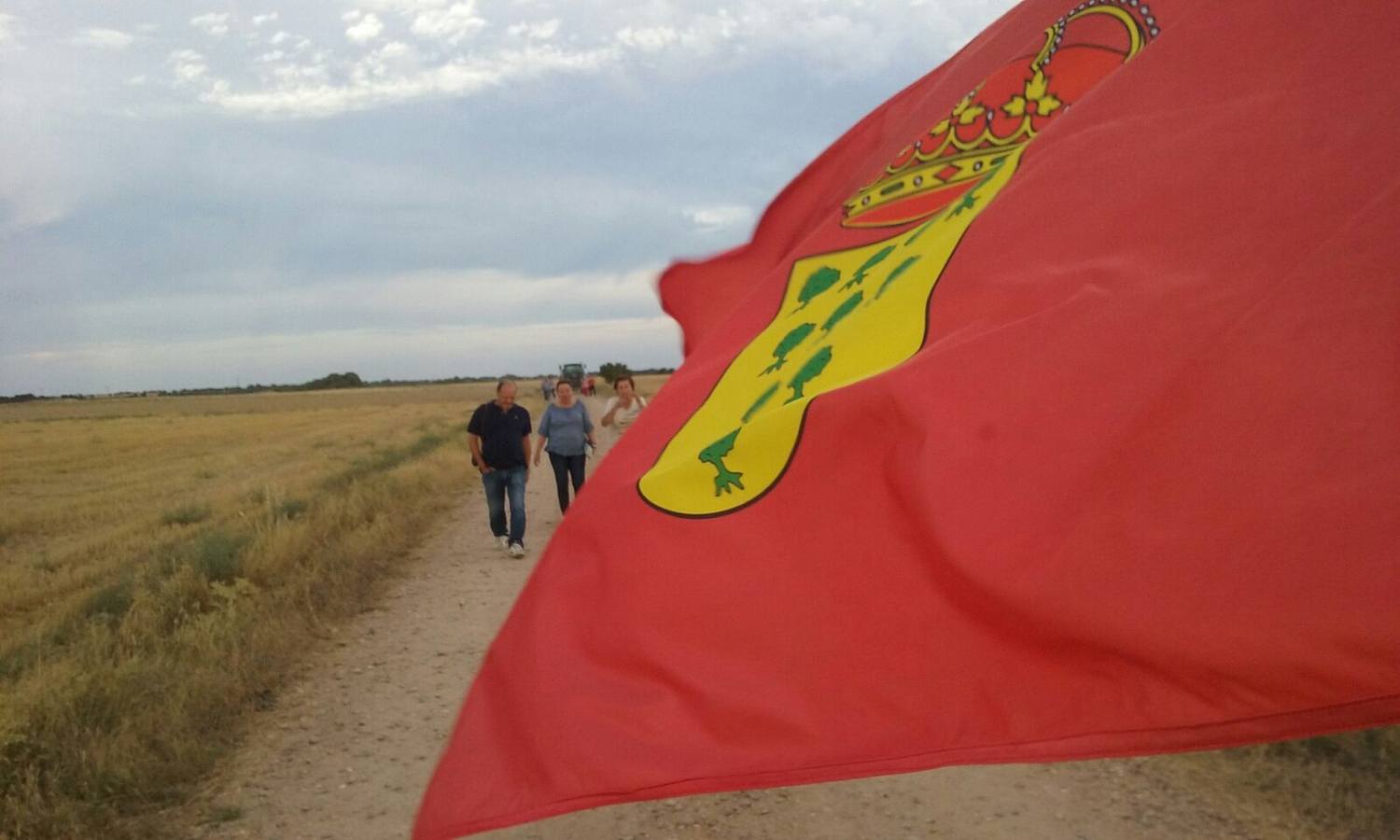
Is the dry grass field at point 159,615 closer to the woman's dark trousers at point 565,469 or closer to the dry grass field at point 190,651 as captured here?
the dry grass field at point 190,651

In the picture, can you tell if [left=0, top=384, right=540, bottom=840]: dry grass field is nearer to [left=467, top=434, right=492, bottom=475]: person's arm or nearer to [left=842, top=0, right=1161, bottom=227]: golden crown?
[left=467, top=434, right=492, bottom=475]: person's arm

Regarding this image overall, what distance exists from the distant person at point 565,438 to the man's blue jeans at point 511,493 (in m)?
0.58

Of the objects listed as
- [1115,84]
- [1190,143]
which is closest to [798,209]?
[1115,84]

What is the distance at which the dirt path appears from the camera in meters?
4.09

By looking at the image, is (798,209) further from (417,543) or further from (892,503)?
(417,543)

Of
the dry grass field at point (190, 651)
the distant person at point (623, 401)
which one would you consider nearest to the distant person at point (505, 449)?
Result: the dry grass field at point (190, 651)

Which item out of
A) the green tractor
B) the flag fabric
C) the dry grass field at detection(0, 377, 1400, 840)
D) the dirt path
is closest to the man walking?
the dry grass field at detection(0, 377, 1400, 840)

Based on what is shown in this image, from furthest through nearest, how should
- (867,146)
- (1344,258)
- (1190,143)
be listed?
(867,146) < (1190,143) < (1344,258)

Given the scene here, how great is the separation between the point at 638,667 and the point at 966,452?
93 centimetres

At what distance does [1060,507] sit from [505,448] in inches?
309

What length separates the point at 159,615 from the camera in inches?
287

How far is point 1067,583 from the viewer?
2156 mm

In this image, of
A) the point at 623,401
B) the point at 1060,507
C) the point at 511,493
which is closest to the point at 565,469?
the point at 511,493

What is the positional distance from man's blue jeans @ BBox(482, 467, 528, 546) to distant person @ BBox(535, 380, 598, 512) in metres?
0.58
